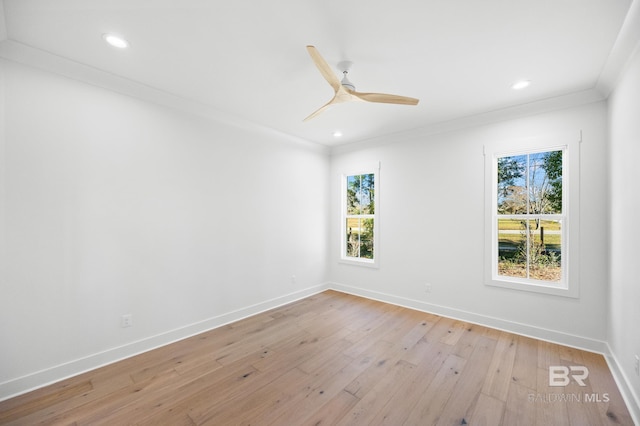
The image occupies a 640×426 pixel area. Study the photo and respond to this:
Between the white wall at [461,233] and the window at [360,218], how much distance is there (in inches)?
5.6

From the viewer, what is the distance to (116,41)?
6.68 feet

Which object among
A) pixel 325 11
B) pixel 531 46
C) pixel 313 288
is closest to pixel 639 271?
pixel 531 46

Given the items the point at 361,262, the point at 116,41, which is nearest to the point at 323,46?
the point at 116,41

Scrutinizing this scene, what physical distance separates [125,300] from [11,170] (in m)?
1.41

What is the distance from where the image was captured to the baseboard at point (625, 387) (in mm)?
1818

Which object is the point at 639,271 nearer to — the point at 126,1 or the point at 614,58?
the point at 614,58

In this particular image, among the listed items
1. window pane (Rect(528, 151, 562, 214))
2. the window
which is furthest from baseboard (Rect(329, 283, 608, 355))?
window pane (Rect(528, 151, 562, 214))

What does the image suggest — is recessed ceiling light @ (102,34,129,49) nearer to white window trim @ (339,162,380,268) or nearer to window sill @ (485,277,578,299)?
white window trim @ (339,162,380,268)

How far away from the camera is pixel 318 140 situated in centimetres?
466

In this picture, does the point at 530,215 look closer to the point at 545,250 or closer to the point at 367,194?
the point at 545,250

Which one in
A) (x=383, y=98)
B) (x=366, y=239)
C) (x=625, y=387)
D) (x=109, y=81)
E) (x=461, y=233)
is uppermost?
(x=109, y=81)

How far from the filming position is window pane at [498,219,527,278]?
3.30 metres

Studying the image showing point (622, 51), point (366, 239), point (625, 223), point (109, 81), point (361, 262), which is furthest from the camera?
point (366, 239)

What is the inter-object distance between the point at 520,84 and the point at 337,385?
131 inches
